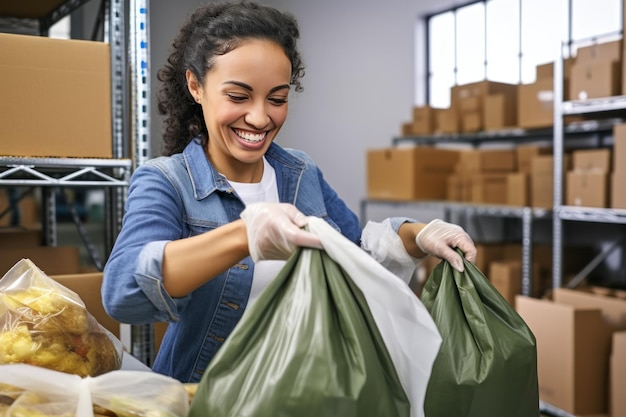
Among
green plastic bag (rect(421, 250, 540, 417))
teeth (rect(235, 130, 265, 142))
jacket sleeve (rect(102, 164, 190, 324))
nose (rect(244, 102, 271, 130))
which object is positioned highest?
nose (rect(244, 102, 271, 130))

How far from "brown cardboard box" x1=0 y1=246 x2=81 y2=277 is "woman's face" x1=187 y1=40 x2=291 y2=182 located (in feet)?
2.79

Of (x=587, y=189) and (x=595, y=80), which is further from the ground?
(x=595, y=80)

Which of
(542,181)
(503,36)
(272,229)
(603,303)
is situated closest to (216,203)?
(272,229)

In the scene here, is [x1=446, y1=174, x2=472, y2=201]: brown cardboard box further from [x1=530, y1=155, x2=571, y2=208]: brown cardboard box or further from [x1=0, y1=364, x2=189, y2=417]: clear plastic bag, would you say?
[x1=0, y1=364, x2=189, y2=417]: clear plastic bag

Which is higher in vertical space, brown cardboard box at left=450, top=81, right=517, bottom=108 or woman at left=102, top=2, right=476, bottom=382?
brown cardboard box at left=450, top=81, right=517, bottom=108

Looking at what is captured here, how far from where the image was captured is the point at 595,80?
2717 millimetres

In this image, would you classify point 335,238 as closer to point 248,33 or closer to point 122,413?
point 122,413

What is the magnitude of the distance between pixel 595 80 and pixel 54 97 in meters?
2.32

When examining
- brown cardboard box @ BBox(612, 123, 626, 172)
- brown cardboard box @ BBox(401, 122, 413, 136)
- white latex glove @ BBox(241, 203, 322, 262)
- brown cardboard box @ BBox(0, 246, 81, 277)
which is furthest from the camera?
brown cardboard box @ BBox(401, 122, 413, 136)

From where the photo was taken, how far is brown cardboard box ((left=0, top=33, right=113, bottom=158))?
127 centimetres

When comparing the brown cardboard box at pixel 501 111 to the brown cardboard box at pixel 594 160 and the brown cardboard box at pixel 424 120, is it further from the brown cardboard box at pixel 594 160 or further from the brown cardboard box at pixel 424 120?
the brown cardboard box at pixel 594 160

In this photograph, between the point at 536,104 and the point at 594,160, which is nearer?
the point at 594,160

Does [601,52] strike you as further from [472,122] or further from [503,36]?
[503,36]

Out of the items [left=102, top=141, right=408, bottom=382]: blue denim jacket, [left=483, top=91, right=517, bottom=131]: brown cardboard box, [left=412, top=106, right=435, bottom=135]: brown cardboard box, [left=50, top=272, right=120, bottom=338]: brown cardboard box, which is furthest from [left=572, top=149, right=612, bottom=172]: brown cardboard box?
[left=50, top=272, right=120, bottom=338]: brown cardboard box
